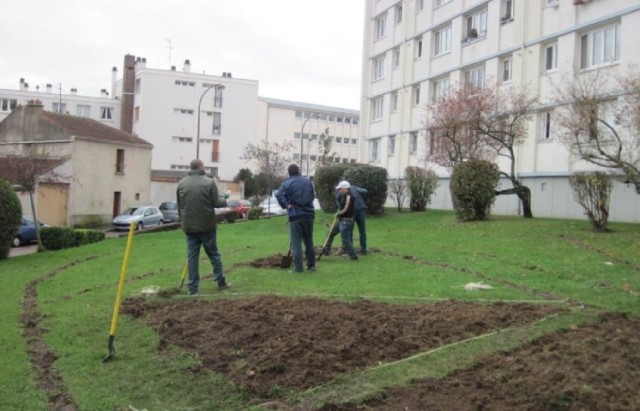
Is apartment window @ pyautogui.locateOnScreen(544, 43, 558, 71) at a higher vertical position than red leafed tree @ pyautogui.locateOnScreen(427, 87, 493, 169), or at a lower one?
higher

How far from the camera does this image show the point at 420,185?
1100 inches

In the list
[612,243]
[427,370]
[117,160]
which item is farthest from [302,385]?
[117,160]

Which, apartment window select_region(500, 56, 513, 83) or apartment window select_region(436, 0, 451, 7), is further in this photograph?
apartment window select_region(436, 0, 451, 7)

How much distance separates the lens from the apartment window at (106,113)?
78938 mm

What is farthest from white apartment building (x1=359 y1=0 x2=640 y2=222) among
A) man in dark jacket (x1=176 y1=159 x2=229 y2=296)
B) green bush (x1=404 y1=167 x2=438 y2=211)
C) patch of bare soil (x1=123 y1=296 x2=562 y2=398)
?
patch of bare soil (x1=123 y1=296 x2=562 y2=398)

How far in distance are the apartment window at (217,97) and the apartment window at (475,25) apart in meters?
42.6

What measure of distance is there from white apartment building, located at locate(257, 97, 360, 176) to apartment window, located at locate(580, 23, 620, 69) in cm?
5074

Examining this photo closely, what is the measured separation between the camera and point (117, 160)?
140ft

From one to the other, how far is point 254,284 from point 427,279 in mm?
2753

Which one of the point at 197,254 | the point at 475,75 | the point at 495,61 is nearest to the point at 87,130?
the point at 475,75

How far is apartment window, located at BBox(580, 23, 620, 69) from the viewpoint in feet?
77.3

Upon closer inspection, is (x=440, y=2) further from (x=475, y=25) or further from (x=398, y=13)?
(x=398, y=13)

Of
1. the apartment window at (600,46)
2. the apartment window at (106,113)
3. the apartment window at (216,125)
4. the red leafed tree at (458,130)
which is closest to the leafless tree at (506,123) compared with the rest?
the red leafed tree at (458,130)

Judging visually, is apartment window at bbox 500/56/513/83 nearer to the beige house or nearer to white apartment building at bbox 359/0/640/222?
white apartment building at bbox 359/0/640/222
